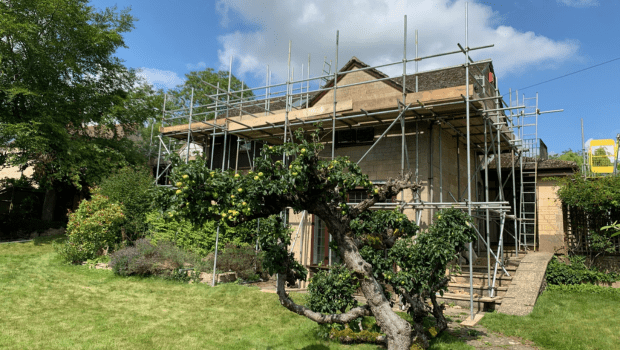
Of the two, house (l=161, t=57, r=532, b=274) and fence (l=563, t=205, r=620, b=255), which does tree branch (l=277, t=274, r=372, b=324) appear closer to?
house (l=161, t=57, r=532, b=274)

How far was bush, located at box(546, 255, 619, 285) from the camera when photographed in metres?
10.9

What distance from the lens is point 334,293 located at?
668cm

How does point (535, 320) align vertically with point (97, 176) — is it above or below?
below

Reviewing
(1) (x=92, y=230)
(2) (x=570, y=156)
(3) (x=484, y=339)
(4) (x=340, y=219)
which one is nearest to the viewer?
(4) (x=340, y=219)

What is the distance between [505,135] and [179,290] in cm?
1098

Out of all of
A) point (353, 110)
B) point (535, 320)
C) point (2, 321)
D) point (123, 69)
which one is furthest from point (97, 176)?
point (535, 320)

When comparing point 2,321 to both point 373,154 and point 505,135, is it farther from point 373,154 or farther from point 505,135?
point 505,135

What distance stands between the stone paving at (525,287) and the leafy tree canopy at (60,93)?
15.3 meters

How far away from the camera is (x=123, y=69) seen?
20.4m

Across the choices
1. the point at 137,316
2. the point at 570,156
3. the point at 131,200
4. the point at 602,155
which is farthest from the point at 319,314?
the point at 570,156

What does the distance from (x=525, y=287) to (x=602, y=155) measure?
10462 millimetres

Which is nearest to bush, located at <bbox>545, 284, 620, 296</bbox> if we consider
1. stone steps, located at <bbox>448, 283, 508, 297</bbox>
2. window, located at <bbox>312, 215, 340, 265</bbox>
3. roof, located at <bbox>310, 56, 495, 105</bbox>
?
stone steps, located at <bbox>448, 283, 508, 297</bbox>

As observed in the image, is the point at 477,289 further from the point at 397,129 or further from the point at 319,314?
the point at 319,314

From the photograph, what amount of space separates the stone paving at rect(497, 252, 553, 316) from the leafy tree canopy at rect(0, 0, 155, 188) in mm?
15272
